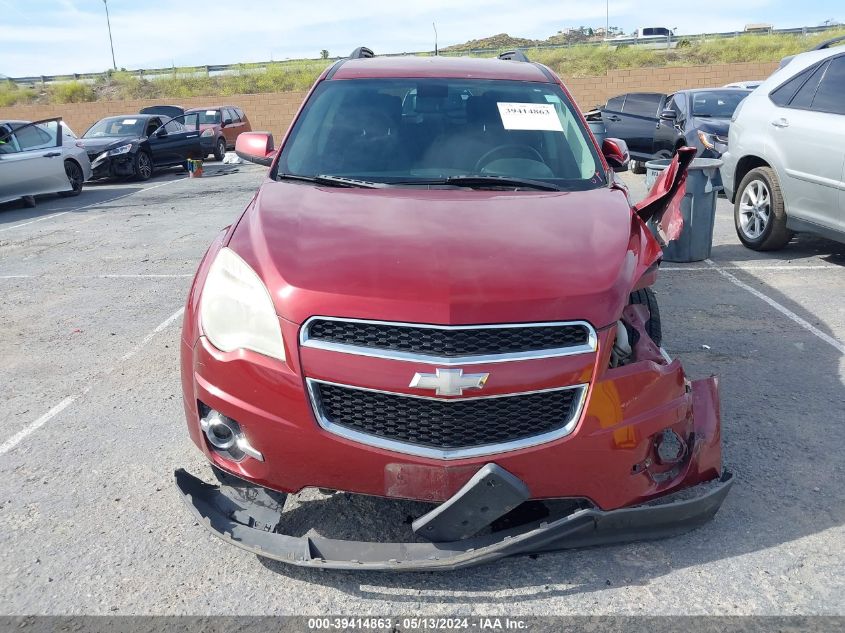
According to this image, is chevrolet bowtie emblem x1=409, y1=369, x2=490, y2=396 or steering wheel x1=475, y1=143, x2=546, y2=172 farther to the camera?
steering wheel x1=475, y1=143, x2=546, y2=172

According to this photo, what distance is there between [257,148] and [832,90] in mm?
5044

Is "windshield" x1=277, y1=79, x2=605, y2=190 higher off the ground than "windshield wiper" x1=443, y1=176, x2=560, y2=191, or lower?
higher

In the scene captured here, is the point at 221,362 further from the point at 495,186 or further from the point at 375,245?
the point at 495,186

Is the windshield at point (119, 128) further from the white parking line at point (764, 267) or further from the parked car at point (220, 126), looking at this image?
the white parking line at point (764, 267)

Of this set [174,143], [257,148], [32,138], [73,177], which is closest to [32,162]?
[32,138]

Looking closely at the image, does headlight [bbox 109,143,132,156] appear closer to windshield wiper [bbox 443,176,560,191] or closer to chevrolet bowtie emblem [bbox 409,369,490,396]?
windshield wiper [bbox 443,176,560,191]

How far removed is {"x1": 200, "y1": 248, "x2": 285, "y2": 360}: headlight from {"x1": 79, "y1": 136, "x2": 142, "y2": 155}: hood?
15458 millimetres

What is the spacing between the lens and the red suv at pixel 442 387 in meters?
2.47

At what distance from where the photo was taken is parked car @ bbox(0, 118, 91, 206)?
1271cm

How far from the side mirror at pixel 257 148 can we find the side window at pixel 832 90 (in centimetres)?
482

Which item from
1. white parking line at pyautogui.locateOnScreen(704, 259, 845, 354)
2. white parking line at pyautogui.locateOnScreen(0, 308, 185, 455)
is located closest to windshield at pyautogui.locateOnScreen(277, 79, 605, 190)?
white parking line at pyautogui.locateOnScreen(0, 308, 185, 455)

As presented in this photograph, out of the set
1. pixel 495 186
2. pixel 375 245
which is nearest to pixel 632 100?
pixel 495 186

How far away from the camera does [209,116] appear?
21750 mm

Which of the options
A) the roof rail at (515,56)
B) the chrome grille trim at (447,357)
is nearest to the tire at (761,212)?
the roof rail at (515,56)
